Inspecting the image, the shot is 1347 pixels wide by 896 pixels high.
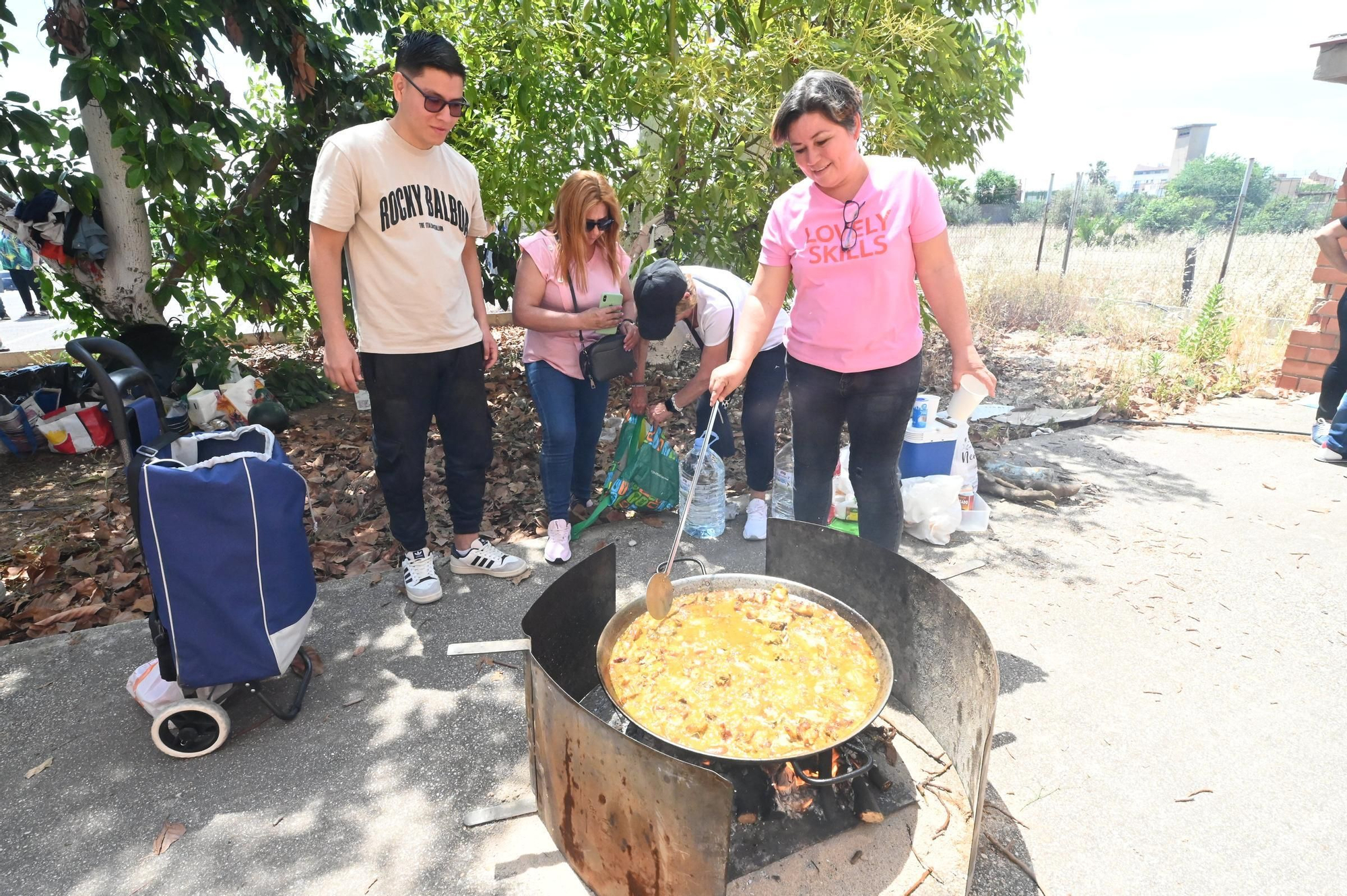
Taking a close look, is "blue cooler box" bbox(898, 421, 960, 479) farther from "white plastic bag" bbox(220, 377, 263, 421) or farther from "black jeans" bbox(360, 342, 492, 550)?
"white plastic bag" bbox(220, 377, 263, 421)

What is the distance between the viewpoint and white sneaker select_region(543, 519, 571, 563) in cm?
416

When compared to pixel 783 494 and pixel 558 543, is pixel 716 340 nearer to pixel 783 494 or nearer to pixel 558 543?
pixel 783 494

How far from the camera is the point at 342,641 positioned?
342 centimetres

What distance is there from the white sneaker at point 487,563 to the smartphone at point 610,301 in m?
1.39

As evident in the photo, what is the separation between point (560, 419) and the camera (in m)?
3.97

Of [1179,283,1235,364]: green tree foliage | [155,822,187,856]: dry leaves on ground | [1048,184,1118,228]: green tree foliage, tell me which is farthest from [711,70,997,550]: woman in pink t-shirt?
[1048,184,1118,228]: green tree foliage

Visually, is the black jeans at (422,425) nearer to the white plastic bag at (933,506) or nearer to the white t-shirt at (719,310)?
the white t-shirt at (719,310)

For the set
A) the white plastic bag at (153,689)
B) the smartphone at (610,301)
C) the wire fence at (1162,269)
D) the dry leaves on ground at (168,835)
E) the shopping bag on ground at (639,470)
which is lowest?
the dry leaves on ground at (168,835)

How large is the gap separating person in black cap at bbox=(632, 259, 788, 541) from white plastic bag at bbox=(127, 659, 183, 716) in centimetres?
263

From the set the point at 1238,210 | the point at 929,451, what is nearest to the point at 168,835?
the point at 929,451

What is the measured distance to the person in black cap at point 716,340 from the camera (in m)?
3.70

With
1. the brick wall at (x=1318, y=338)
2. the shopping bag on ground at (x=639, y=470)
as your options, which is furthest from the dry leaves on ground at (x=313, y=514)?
the brick wall at (x=1318, y=338)

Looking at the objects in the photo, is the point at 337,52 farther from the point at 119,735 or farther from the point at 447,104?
the point at 119,735

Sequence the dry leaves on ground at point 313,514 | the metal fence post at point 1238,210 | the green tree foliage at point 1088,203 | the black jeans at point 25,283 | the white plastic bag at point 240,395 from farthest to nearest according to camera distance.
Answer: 1. the green tree foliage at point 1088,203
2. the black jeans at point 25,283
3. the metal fence post at point 1238,210
4. the white plastic bag at point 240,395
5. the dry leaves on ground at point 313,514
